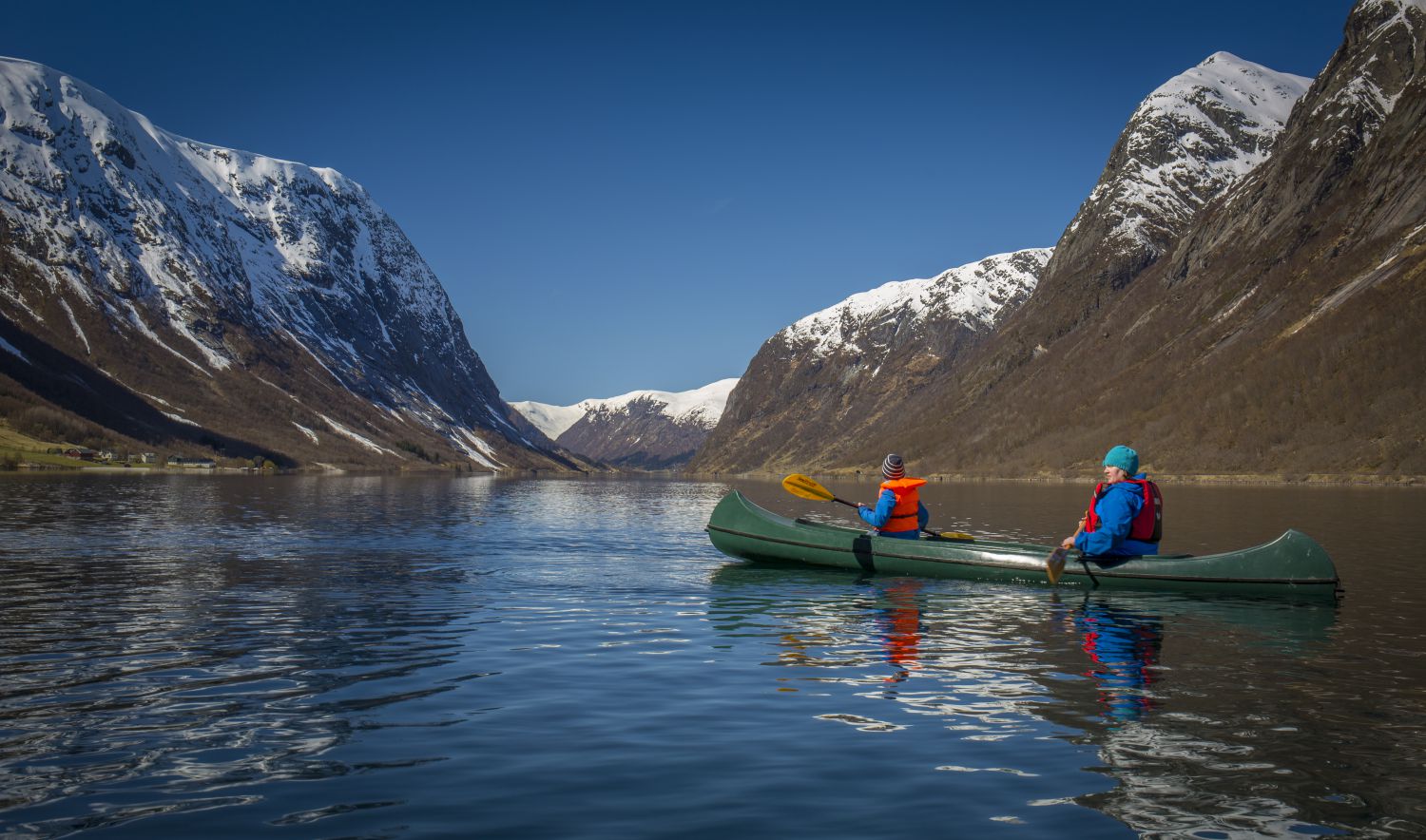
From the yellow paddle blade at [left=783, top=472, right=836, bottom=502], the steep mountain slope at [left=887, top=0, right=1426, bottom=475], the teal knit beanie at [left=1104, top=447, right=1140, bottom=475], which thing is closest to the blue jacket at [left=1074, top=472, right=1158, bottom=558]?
the teal knit beanie at [left=1104, top=447, right=1140, bottom=475]

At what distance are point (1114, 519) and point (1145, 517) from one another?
1.26m

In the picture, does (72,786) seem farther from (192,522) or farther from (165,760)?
(192,522)

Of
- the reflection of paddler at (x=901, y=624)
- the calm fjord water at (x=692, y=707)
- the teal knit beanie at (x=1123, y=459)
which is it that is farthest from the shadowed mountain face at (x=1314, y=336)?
the calm fjord water at (x=692, y=707)

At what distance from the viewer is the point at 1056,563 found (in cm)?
2367

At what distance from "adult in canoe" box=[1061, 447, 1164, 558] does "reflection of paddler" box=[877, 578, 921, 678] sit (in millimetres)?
3769

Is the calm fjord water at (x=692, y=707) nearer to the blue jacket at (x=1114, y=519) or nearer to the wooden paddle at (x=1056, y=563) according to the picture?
the wooden paddle at (x=1056, y=563)

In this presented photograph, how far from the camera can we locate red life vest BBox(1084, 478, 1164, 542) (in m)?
24.0

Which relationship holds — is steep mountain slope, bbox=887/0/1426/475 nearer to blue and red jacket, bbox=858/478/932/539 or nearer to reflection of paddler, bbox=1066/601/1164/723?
blue and red jacket, bbox=858/478/932/539

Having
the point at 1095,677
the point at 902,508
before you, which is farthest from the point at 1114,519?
→ the point at 1095,677

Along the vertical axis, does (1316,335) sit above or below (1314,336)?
above

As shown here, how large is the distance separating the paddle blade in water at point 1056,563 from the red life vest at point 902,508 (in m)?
4.81

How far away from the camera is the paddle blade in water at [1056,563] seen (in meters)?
23.7

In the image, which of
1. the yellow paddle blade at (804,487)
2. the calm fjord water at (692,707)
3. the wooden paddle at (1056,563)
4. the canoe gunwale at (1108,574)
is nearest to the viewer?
the calm fjord water at (692,707)

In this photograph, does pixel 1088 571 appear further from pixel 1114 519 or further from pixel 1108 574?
pixel 1114 519
